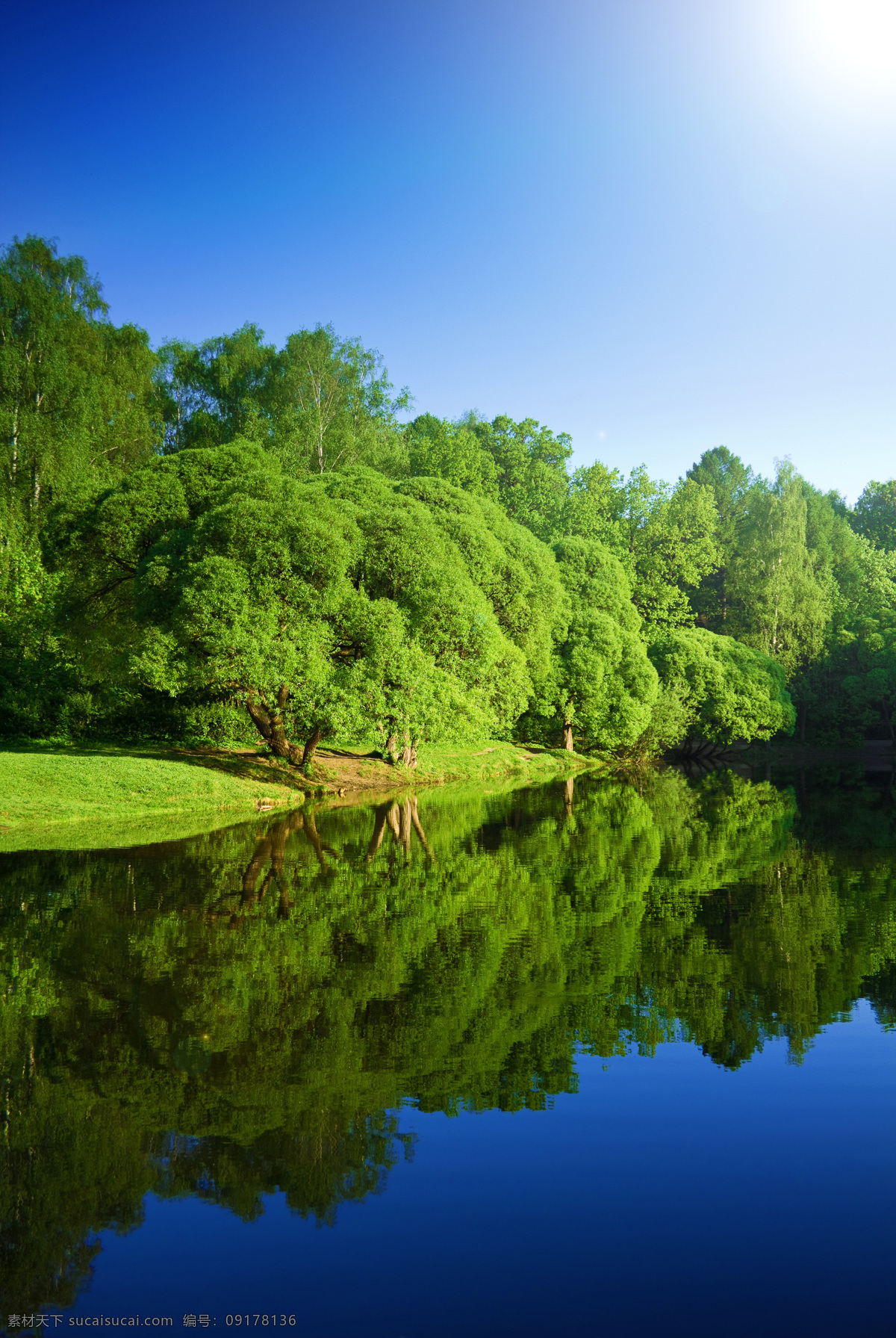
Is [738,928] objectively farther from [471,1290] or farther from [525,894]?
[471,1290]

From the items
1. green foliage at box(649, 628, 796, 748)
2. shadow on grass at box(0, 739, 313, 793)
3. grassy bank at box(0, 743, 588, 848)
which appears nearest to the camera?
grassy bank at box(0, 743, 588, 848)

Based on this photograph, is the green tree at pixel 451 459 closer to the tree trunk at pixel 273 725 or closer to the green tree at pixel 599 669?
the green tree at pixel 599 669

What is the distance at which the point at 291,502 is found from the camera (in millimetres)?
31531

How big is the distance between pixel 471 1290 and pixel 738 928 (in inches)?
377

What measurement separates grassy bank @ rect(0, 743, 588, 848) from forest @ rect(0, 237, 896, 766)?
1493 millimetres

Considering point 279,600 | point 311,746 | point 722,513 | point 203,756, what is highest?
point 722,513

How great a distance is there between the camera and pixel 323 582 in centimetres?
3216

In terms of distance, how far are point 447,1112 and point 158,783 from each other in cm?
2255

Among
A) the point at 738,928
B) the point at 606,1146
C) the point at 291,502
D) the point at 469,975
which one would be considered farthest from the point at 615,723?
the point at 606,1146

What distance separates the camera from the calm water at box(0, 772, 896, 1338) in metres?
5.32

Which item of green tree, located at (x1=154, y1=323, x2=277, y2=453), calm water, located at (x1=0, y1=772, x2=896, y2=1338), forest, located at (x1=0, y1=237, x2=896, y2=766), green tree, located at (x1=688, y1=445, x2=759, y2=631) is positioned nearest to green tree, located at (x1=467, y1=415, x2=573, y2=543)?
forest, located at (x1=0, y1=237, x2=896, y2=766)

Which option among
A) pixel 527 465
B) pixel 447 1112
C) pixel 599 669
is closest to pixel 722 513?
pixel 527 465

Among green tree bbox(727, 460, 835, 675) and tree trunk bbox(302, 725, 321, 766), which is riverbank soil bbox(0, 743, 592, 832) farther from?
green tree bbox(727, 460, 835, 675)

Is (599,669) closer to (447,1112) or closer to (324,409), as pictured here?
(324,409)
